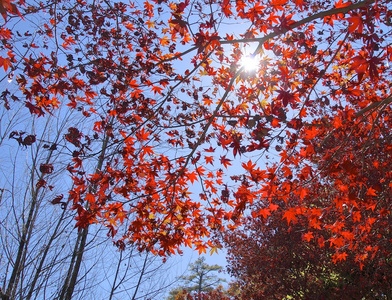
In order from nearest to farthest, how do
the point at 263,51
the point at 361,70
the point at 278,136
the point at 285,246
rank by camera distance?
the point at 361,70 → the point at 278,136 → the point at 263,51 → the point at 285,246

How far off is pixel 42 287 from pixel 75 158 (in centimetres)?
191

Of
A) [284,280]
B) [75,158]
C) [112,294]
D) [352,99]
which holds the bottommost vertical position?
[112,294]

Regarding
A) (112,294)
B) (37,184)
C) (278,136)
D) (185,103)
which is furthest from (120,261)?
(278,136)

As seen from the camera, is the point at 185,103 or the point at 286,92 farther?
the point at 185,103

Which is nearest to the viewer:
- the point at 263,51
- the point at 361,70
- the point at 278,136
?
the point at 361,70

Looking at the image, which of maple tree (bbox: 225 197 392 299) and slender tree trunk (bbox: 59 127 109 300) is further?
maple tree (bbox: 225 197 392 299)

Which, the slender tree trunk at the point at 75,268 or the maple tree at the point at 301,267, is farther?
the maple tree at the point at 301,267

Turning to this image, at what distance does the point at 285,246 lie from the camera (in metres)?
6.45

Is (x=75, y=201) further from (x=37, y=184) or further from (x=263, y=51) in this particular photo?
(x=263, y=51)

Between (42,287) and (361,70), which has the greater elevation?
(361,70)

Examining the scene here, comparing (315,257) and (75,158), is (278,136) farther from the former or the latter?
(315,257)

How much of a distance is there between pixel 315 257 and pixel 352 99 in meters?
3.31

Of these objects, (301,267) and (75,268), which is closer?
(75,268)

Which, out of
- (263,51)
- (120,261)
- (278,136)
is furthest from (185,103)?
(120,261)
